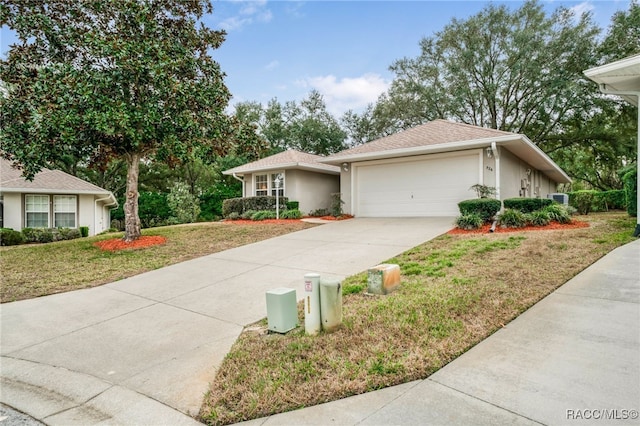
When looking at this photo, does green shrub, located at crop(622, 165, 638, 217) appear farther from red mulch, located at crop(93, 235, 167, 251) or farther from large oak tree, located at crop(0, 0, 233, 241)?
red mulch, located at crop(93, 235, 167, 251)

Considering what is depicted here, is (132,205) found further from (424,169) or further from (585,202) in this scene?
(585,202)

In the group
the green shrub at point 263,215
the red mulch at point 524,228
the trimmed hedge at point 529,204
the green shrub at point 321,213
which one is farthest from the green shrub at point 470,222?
the green shrub at point 263,215

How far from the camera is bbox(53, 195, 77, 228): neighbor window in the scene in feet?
53.3

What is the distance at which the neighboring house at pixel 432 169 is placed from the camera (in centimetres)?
1171

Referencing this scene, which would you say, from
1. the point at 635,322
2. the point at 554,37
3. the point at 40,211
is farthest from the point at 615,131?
the point at 40,211

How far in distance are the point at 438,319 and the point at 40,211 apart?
18.2 metres

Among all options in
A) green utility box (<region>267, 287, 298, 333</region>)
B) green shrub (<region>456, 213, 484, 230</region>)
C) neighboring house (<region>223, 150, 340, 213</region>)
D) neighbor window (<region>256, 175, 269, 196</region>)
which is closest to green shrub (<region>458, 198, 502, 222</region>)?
green shrub (<region>456, 213, 484, 230</region>)

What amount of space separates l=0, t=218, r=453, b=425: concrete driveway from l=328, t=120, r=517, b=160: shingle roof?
17.8 ft

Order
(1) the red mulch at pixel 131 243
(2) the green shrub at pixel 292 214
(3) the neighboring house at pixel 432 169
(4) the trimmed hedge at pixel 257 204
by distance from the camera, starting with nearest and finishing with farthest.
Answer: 1. (1) the red mulch at pixel 131 243
2. (3) the neighboring house at pixel 432 169
3. (2) the green shrub at pixel 292 214
4. (4) the trimmed hedge at pixel 257 204

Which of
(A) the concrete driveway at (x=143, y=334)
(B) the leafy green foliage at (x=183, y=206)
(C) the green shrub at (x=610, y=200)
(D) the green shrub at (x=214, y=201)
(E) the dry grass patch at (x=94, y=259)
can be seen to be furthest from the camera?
(D) the green shrub at (x=214, y=201)

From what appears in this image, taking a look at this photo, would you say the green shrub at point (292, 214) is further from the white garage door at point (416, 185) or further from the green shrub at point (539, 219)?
the green shrub at point (539, 219)

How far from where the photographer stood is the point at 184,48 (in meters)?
9.70

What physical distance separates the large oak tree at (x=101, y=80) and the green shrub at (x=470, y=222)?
737cm

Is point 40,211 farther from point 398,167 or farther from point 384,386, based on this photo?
point 384,386
